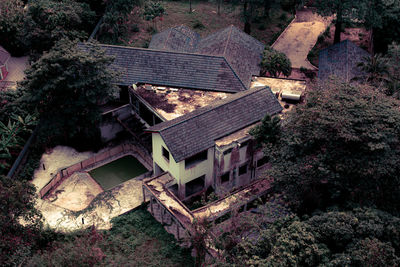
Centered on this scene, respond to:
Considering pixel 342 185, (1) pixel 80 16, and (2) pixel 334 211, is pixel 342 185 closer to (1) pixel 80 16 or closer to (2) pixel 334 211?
(2) pixel 334 211

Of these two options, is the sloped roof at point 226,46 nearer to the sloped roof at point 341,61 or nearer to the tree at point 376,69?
the sloped roof at point 341,61

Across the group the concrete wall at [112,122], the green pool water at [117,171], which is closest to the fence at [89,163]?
the green pool water at [117,171]

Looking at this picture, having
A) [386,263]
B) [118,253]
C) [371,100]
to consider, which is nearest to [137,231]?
[118,253]

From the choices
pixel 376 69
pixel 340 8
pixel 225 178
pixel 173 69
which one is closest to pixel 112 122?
pixel 173 69

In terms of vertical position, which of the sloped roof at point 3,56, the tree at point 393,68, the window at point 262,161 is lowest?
the window at point 262,161

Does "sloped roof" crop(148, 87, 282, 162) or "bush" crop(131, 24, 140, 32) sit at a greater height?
"bush" crop(131, 24, 140, 32)

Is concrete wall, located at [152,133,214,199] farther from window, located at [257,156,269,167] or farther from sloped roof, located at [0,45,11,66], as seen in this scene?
sloped roof, located at [0,45,11,66]

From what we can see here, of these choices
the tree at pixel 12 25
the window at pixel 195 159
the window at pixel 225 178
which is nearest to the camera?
the window at pixel 195 159

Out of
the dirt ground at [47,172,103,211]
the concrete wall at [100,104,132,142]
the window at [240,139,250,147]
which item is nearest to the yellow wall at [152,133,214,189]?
the window at [240,139,250,147]
